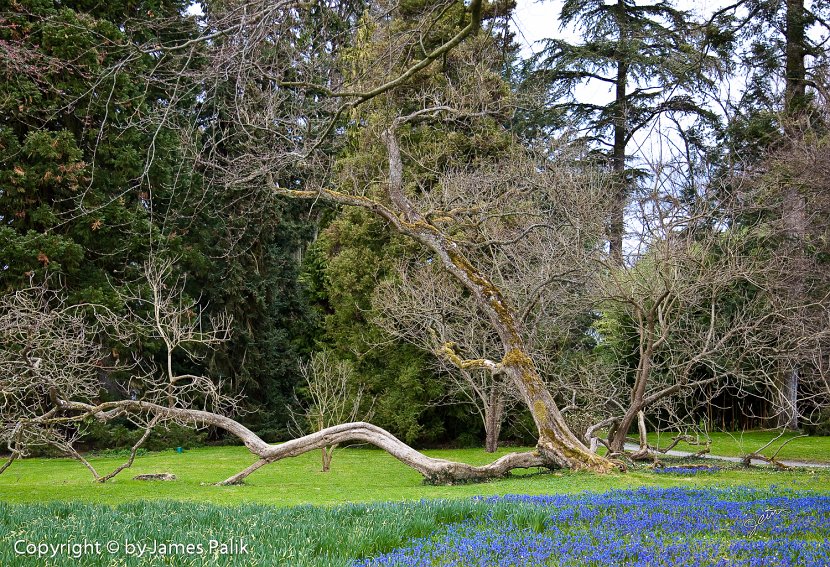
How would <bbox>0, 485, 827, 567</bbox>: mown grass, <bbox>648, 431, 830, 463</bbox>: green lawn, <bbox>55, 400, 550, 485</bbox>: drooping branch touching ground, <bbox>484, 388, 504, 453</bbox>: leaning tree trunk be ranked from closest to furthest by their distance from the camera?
<bbox>0, 485, 827, 567</bbox>: mown grass, <bbox>55, 400, 550, 485</bbox>: drooping branch touching ground, <bbox>648, 431, 830, 463</bbox>: green lawn, <bbox>484, 388, 504, 453</bbox>: leaning tree trunk

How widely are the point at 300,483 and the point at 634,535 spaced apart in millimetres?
9069

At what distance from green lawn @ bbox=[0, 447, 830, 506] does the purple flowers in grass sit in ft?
10.0

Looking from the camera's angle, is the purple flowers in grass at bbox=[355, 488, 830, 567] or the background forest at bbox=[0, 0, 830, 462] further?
the background forest at bbox=[0, 0, 830, 462]

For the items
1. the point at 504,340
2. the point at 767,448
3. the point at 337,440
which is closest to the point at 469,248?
the point at 504,340

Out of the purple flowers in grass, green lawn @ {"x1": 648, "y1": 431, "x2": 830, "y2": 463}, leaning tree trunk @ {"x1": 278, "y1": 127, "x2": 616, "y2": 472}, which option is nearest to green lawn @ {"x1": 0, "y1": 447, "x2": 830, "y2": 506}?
leaning tree trunk @ {"x1": 278, "y1": 127, "x2": 616, "y2": 472}

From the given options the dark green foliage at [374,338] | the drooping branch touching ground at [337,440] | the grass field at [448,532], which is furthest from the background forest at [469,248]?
the grass field at [448,532]

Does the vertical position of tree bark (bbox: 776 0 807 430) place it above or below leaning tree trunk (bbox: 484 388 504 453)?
above

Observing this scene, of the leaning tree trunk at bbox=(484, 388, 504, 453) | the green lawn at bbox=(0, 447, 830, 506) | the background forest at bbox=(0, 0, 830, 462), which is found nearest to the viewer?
the green lawn at bbox=(0, 447, 830, 506)

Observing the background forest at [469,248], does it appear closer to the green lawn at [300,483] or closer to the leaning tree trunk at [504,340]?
the leaning tree trunk at [504,340]

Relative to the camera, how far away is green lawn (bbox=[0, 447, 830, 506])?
10195 millimetres

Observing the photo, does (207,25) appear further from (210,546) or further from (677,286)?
(677,286)


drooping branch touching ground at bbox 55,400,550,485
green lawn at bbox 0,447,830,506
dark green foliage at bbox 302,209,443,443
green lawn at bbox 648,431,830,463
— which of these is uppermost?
dark green foliage at bbox 302,209,443,443

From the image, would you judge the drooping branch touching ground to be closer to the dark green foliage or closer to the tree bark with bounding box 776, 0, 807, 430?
the tree bark with bounding box 776, 0, 807, 430

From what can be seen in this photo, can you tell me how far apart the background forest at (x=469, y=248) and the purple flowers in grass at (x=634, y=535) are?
654 centimetres
